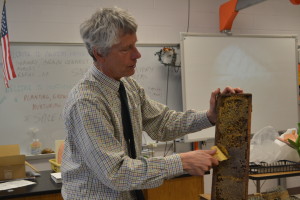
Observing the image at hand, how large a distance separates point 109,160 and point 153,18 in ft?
8.84

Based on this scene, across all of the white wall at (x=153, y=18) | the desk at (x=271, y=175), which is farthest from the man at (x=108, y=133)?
the white wall at (x=153, y=18)

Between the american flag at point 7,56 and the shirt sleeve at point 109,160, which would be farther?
the american flag at point 7,56

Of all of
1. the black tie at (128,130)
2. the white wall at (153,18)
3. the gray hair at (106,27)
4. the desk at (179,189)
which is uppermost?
the white wall at (153,18)

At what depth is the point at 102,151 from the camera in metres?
1.26

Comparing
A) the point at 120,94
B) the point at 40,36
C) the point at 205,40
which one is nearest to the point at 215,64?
the point at 205,40

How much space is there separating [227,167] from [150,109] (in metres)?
0.49

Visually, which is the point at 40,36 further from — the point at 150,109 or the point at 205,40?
the point at 150,109

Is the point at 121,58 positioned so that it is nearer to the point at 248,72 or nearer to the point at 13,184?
the point at 13,184

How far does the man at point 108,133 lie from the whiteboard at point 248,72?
2.09 metres

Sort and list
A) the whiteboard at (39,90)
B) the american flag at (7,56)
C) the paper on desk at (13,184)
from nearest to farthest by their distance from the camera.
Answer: the paper on desk at (13,184) < the american flag at (7,56) < the whiteboard at (39,90)

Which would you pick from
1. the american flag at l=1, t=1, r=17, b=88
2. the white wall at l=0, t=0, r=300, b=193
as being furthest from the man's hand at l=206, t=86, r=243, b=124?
the white wall at l=0, t=0, r=300, b=193

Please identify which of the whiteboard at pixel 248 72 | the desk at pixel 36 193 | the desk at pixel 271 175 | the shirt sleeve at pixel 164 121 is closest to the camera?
the shirt sleeve at pixel 164 121

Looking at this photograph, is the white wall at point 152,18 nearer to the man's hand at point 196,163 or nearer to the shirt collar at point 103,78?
the shirt collar at point 103,78

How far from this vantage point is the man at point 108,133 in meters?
1.26
